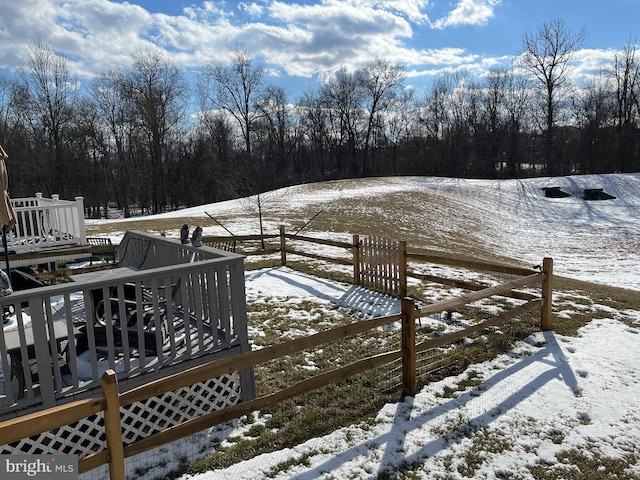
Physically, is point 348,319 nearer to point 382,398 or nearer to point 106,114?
point 382,398

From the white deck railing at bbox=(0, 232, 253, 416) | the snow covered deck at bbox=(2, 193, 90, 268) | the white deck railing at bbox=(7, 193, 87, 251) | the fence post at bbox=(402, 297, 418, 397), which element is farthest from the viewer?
the white deck railing at bbox=(7, 193, 87, 251)

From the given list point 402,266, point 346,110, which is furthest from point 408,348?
point 346,110

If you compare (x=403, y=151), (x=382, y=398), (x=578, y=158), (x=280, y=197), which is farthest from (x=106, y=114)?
(x=578, y=158)

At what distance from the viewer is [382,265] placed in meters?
8.56

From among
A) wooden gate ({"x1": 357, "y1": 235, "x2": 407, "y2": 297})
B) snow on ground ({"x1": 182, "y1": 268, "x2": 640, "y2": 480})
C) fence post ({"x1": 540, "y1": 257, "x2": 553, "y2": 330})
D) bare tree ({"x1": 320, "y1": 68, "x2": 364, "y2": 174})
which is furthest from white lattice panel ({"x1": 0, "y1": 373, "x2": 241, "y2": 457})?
bare tree ({"x1": 320, "y1": 68, "x2": 364, "y2": 174})

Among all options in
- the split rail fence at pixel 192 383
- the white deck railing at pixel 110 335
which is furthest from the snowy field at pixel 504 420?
the white deck railing at pixel 110 335

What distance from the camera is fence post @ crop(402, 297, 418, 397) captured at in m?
4.28

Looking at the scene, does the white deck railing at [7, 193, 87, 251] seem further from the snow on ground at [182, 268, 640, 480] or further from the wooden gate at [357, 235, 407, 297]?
the snow on ground at [182, 268, 640, 480]

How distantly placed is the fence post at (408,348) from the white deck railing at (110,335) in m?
1.69

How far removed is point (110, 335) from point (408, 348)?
115 inches

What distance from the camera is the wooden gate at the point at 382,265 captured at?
8.15 metres

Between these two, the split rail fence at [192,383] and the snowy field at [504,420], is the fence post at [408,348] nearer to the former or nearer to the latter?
the split rail fence at [192,383]

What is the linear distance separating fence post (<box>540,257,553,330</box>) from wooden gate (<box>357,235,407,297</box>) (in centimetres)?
264

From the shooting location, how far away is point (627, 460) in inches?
130
